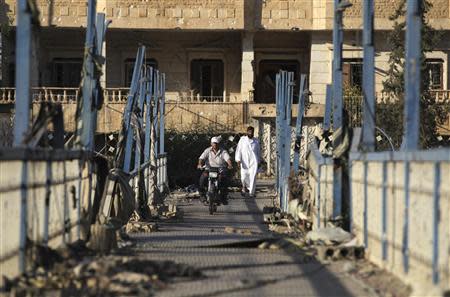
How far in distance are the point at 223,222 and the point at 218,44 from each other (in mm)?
25654

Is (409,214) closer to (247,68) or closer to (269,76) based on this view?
(247,68)

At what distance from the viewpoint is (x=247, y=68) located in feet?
144

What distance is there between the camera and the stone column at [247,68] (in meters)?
43.3

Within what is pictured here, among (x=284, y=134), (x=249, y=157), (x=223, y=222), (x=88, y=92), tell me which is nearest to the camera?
(x=88, y=92)

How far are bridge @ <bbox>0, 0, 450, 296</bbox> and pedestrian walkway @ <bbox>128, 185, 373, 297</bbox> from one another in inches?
0.8

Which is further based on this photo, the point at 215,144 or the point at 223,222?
the point at 215,144

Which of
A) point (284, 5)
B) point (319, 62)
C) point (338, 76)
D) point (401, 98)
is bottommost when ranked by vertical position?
point (338, 76)

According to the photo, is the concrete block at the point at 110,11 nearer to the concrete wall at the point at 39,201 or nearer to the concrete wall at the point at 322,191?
the concrete wall at the point at 322,191

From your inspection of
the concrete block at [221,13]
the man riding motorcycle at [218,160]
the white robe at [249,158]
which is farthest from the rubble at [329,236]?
the concrete block at [221,13]

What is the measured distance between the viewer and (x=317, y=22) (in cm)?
4316

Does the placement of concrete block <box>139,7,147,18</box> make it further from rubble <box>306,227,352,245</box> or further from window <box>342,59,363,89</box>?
rubble <box>306,227,352,245</box>

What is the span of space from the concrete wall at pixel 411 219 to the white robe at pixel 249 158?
14662 mm

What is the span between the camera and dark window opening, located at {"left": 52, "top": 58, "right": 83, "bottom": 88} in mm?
44812

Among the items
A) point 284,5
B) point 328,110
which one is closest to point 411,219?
point 328,110
